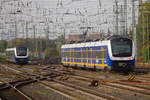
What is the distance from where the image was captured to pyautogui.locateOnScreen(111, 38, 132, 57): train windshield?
1692cm

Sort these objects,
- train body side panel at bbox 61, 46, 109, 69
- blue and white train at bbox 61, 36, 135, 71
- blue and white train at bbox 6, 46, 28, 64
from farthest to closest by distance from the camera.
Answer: blue and white train at bbox 6, 46, 28, 64 → train body side panel at bbox 61, 46, 109, 69 → blue and white train at bbox 61, 36, 135, 71

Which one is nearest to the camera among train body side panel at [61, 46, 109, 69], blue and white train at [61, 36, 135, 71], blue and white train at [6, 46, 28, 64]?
blue and white train at [61, 36, 135, 71]

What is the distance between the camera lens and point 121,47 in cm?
1706

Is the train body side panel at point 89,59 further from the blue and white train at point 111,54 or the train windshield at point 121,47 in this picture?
the train windshield at point 121,47

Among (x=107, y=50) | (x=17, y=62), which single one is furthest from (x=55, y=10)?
(x=107, y=50)

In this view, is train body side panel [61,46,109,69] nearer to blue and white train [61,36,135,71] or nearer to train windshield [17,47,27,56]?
blue and white train [61,36,135,71]

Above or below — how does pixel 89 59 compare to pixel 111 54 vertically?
below

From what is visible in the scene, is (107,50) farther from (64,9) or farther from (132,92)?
(64,9)

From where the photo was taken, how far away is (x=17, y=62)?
113 feet

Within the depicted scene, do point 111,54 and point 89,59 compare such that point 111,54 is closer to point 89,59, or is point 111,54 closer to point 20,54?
point 89,59

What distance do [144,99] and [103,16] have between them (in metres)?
23.7

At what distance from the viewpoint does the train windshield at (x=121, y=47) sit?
666 inches

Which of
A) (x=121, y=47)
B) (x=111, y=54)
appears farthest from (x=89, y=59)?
(x=121, y=47)

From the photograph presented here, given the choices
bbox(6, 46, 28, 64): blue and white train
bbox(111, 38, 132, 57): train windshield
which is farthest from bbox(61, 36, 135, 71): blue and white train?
bbox(6, 46, 28, 64): blue and white train
